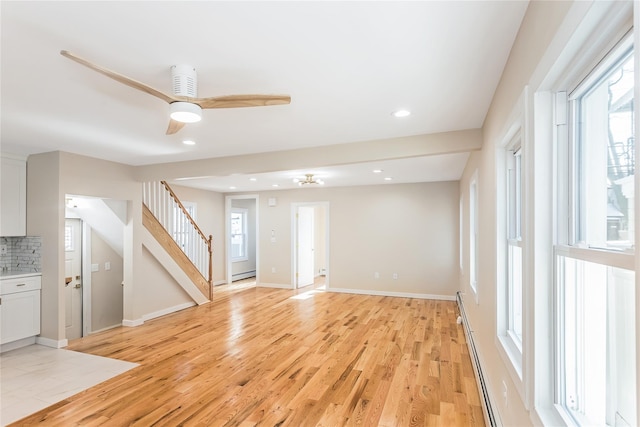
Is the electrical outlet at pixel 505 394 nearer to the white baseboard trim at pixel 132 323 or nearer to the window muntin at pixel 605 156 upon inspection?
the window muntin at pixel 605 156

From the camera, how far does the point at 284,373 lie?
127 inches

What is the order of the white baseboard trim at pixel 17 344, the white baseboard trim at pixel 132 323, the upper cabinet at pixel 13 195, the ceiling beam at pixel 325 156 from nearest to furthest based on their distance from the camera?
the ceiling beam at pixel 325 156 < the white baseboard trim at pixel 17 344 < the upper cabinet at pixel 13 195 < the white baseboard trim at pixel 132 323

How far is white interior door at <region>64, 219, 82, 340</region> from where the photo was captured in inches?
205

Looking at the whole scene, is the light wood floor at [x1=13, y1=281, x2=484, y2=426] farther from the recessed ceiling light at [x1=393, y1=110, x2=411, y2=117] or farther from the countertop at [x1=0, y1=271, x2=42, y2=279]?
the recessed ceiling light at [x1=393, y1=110, x2=411, y2=117]

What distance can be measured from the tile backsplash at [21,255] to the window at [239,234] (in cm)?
480

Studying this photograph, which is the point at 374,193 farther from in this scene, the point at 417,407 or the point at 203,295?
the point at 417,407

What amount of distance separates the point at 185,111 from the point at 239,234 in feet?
25.0

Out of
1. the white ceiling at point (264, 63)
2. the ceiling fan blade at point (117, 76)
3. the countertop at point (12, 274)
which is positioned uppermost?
the white ceiling at point (264, 63)

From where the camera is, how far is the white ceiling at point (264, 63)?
1449 mm

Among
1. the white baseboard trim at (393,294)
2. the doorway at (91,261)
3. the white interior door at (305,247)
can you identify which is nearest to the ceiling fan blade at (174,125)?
the doorway at (91,261)

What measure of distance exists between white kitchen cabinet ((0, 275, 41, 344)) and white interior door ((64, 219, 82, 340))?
3.79ft

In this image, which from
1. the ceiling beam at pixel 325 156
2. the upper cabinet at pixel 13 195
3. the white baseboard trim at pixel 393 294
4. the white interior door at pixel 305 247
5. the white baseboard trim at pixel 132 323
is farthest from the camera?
the white interior door at pixel 305 247

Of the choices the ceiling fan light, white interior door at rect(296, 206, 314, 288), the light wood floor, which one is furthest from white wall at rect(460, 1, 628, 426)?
white interior door at rect(296, 206, 314, 288)

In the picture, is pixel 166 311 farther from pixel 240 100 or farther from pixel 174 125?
pixel 240 100
